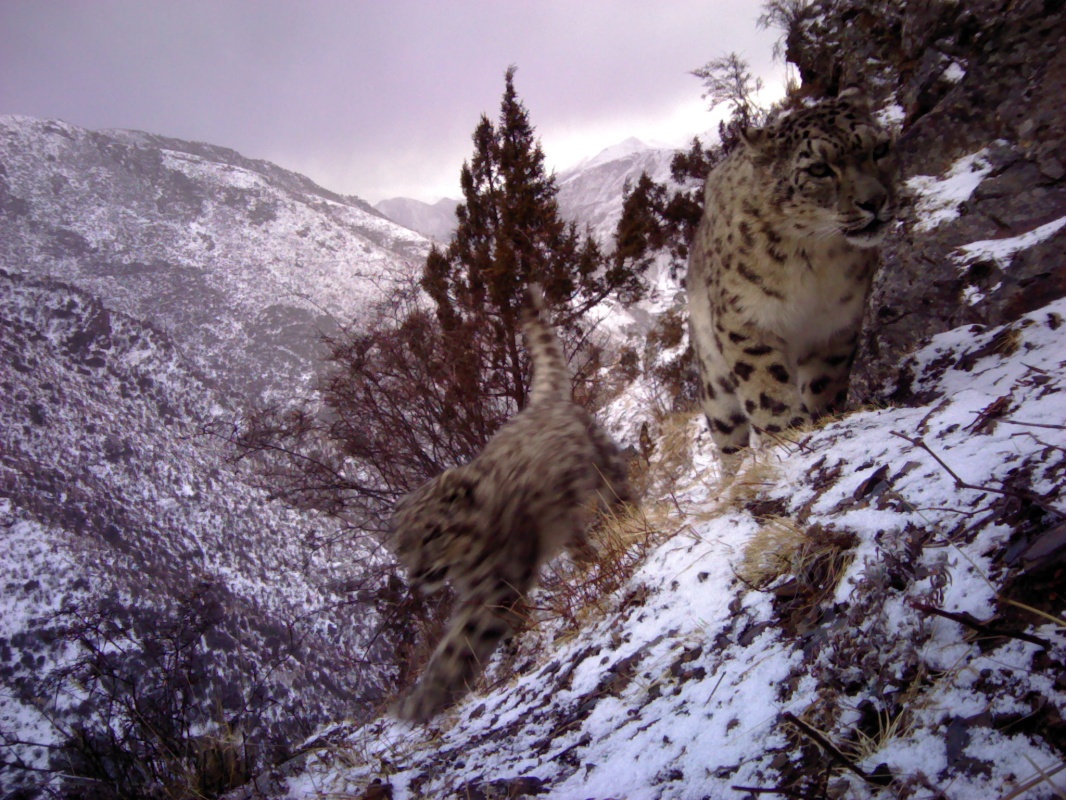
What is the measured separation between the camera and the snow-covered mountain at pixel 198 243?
12.4 metres

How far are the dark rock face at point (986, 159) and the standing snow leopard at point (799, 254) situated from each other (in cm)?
52

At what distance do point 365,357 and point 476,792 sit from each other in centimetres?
754

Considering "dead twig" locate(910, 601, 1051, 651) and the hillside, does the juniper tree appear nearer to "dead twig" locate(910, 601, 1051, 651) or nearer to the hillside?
the hillside

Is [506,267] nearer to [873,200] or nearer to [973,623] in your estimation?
[873,200]

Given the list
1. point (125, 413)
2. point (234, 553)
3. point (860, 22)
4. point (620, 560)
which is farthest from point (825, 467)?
point (125, 413)

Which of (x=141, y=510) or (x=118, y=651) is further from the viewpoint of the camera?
(x=141, y=510)

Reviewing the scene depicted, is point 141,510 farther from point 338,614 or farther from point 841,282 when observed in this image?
point 841,282

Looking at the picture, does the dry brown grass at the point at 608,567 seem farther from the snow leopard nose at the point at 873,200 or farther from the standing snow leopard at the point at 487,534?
the snow leopard nose at the point at 873,200

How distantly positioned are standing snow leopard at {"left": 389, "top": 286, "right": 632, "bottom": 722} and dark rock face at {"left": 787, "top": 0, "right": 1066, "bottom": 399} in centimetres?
209

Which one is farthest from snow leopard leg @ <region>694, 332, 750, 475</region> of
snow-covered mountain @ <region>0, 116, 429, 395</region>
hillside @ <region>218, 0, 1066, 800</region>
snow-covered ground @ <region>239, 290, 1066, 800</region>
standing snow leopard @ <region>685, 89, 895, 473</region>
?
snow-covered mountain @ <region>0, 116, 429, 395</region>

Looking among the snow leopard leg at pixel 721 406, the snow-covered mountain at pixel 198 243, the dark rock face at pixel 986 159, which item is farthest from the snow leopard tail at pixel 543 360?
the snow-covered mountain at pixel 198 243

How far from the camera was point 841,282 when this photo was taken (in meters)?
3.48

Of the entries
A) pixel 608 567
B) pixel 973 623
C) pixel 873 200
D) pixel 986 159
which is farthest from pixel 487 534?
pixel 986 159

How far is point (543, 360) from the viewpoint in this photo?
16.1 ft
